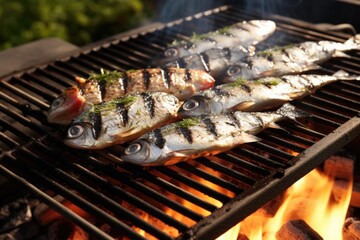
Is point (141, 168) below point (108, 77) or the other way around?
below

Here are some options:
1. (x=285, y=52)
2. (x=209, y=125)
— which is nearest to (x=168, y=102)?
(x=209, y=125)

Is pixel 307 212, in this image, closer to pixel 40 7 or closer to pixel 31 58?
pixel 31 58

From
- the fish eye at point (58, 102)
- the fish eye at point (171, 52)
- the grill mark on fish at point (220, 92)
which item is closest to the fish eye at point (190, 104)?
the grill mark on fish at point (220, 92)

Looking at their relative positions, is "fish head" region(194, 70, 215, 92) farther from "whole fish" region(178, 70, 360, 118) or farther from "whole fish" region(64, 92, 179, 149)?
"whole fish" region(64, 92, 179, 149)

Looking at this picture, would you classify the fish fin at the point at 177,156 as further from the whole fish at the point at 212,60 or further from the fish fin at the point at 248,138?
the whole fish at the point at 212,60

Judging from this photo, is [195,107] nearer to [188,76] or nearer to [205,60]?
[188,76]

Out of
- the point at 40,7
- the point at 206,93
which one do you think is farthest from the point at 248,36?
the point at 40,7

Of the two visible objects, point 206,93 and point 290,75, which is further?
point 290,75
